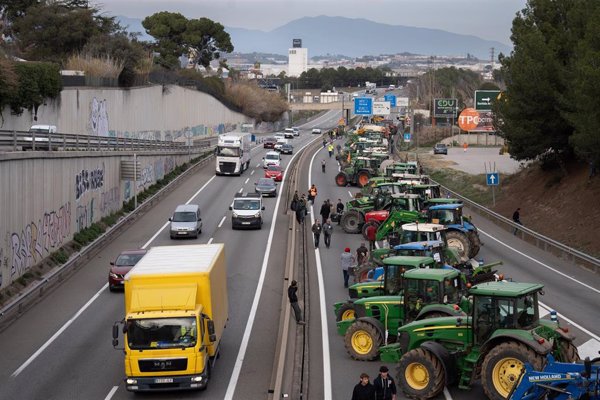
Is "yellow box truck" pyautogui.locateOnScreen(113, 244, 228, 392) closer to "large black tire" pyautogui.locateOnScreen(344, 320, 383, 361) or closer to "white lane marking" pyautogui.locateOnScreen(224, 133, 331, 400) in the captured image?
"white lane marking" pyautogui.locateOnScreen(224, 133, 331, 400)

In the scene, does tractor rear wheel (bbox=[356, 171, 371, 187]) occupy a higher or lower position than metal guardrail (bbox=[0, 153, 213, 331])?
higher

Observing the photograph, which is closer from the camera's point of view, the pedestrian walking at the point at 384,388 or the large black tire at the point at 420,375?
the pedestrian walking at the point at 384,388

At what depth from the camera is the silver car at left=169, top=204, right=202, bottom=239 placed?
43344 millimetres

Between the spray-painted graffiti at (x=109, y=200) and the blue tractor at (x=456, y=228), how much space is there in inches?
727

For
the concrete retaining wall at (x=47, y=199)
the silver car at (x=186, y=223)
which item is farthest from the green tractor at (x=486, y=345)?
the silver car at (x=186, y=223)

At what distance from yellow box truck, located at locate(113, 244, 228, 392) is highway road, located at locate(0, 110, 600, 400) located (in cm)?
90

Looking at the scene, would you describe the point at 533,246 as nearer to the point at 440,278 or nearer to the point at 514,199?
the point at 514,199

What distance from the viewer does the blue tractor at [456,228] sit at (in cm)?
3559

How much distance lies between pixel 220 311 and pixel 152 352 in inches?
130

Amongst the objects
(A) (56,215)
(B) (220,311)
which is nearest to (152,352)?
(B) (220,311)

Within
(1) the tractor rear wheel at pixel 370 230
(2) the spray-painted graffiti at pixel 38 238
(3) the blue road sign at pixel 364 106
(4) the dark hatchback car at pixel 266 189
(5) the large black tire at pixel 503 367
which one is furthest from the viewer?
(3) the blue road sign at pixel 364 106

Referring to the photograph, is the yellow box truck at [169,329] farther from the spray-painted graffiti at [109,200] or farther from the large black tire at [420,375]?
the spray-painted graffiti at [109,200]

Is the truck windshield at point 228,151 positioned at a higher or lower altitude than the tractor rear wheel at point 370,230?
higher

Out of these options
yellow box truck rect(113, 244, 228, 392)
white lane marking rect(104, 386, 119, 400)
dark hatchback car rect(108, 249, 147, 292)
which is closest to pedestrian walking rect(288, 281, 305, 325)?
yellow box truck rect(113, 244, 228, 392)
